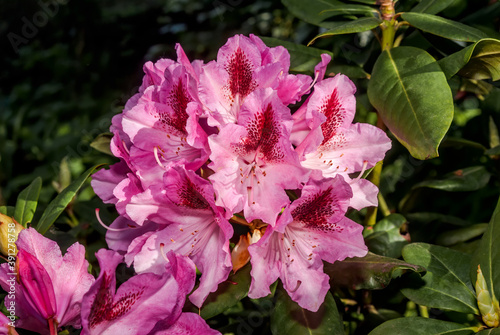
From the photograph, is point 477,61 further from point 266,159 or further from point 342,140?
point 266,159

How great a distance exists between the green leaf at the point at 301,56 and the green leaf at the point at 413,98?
154 millimetres

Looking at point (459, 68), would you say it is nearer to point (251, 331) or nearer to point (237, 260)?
point (237, 260)

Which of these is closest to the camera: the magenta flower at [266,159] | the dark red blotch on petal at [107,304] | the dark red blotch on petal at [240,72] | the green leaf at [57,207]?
the dark red blotch on petal at [107,304]

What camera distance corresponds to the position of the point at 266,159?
0.87 metres

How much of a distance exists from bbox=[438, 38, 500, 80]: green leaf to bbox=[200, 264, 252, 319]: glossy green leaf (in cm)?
52

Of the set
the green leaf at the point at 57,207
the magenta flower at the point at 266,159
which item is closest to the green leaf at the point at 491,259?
the magenta flower at the point at 266,159

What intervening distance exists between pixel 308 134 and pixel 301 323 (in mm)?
322

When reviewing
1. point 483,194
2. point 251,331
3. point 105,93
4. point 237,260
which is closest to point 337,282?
point 237,260

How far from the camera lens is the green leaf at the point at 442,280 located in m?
0.95

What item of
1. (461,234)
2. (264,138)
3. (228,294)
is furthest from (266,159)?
(461,234)

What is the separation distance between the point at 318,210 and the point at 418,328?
0.28m

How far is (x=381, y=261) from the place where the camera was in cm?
90

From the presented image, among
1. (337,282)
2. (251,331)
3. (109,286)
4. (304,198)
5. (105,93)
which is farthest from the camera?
(105,93)

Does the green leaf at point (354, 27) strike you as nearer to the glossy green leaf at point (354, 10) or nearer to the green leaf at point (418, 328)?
the glossy green leaf at point (354, 10)
